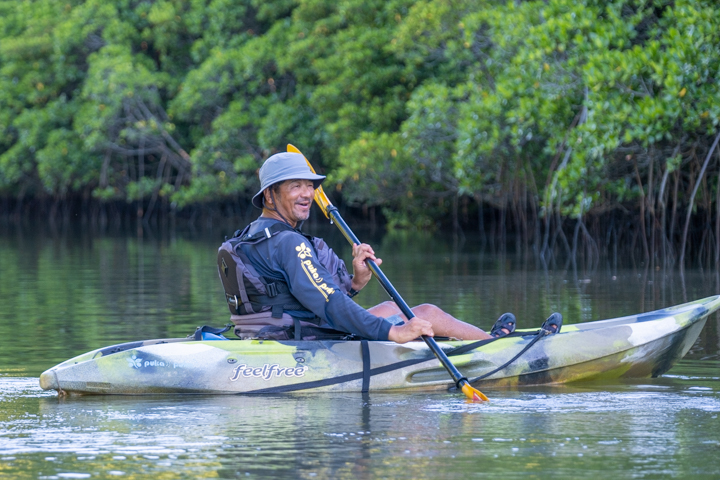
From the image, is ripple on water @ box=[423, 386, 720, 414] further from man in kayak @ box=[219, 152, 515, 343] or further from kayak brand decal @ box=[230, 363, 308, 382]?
kayak brand decal @ box=[230, 363, 308, 382]

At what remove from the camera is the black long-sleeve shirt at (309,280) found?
611cm

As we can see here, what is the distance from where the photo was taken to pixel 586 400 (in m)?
5.98

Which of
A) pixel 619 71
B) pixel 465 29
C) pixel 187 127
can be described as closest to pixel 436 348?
pixel 619 71

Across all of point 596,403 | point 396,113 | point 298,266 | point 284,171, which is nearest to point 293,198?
point 284,171

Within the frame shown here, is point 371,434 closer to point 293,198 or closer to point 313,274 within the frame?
point 313,274

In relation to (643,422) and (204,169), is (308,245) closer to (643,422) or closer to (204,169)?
(643,422)

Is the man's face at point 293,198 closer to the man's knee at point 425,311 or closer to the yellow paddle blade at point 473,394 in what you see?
the man's knee at point 425,311

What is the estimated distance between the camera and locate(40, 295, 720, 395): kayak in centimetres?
623

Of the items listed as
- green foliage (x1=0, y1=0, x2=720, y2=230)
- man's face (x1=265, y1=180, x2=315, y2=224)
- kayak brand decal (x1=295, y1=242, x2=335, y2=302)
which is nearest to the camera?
kayak brand decal (x1=295, y1=242, x2=335, y2=302)

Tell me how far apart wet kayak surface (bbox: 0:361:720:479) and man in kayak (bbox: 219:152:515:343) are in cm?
38

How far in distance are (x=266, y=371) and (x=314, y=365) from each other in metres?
0.25

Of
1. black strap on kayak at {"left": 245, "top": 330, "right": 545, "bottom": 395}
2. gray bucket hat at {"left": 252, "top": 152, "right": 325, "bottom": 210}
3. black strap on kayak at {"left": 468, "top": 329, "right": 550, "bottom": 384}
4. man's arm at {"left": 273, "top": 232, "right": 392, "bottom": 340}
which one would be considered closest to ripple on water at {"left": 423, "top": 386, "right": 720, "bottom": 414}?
black strap on kayak at {"left": 468, "top": 329, "right": 550, "bottom": 384}

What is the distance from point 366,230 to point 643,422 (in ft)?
→ 74.5

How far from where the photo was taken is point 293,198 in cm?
632
